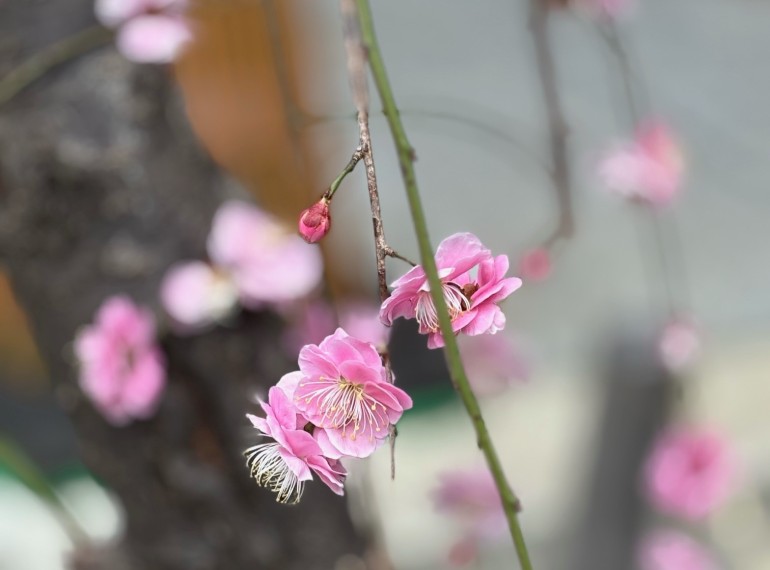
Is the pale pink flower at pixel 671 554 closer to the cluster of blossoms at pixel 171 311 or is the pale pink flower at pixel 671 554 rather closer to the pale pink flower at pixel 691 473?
the pale pink flower at pixel 691 473

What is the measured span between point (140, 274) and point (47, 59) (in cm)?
18

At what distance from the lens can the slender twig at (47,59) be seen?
693mm

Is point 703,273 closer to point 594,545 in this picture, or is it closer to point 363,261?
point 363,261

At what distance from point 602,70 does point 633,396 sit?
1.03 m

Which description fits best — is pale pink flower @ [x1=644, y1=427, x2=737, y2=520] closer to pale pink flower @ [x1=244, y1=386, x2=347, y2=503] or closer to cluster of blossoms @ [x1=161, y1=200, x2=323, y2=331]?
cluster of blossoms @ [x1=161, y1=200, x2=323, y2=331]

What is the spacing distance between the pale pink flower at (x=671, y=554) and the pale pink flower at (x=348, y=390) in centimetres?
112

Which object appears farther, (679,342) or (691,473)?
(691,473)

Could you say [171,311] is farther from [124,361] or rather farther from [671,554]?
[671,554]

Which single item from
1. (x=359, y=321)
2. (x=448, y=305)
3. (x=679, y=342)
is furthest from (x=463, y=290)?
(x=679, y=342)

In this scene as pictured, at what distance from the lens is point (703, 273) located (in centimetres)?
218

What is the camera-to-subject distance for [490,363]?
1.17 m

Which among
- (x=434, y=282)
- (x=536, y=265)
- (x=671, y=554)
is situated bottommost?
(x=434, y=282)

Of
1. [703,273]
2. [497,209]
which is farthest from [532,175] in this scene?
[703,273]

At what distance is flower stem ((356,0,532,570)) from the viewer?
0.25 metres
